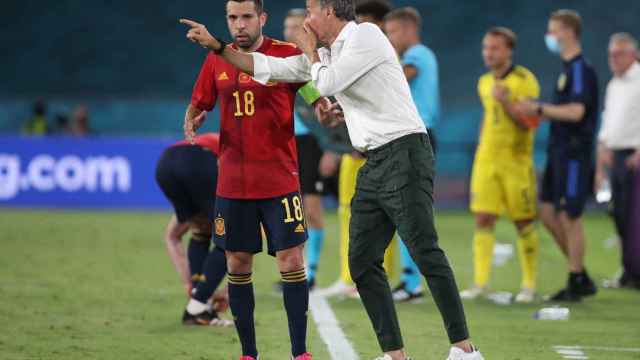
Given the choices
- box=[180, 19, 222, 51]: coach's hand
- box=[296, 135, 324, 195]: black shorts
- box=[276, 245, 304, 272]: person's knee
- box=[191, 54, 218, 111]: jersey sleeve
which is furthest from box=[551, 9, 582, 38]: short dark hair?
box=[180, 19, 222, 51]: coach's hand

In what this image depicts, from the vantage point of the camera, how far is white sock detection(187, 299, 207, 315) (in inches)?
310

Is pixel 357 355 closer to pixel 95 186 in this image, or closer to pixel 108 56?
pixel 95 186

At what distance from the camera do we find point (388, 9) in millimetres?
9117

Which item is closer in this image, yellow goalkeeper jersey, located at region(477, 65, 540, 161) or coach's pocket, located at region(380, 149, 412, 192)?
coach's pocket, located at region(380, 149, 412, 192)

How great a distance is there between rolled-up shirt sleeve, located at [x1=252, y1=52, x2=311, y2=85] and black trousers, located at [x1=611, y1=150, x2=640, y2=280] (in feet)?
18.2

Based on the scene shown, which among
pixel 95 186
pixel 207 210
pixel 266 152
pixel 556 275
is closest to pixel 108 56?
pixel 95 186

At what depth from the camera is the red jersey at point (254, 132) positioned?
20.6 feet

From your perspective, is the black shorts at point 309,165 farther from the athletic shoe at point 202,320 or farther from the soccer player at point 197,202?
the athletic shoe at point 202,320

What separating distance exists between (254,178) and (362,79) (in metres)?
0.82

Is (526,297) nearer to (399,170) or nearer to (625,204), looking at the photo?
(625,204)

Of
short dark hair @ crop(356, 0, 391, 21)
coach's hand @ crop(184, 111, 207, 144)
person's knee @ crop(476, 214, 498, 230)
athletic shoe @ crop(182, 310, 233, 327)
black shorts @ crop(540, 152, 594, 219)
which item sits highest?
short dark hair @ crop(356, 0, 391, 21)

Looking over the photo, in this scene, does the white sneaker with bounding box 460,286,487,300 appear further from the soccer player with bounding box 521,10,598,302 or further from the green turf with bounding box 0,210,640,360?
the soccer player with bounding box 521,10,598,302

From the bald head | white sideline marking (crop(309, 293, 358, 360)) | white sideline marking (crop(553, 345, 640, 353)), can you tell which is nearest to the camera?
white sideline marking (crop(309, 293, 358, 360))

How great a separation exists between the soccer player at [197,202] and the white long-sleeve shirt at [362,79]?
1.98m
